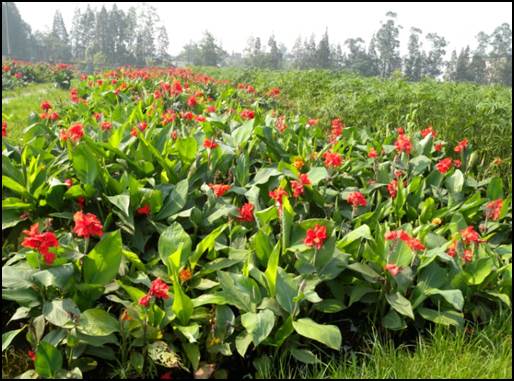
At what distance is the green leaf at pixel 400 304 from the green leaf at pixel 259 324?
Result: 0.71 metres

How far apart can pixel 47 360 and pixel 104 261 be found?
1.83ft

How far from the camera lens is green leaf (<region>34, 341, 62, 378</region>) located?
2137 mm

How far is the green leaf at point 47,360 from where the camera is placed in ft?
7.01

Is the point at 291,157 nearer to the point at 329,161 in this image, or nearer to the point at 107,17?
the point at 329,161

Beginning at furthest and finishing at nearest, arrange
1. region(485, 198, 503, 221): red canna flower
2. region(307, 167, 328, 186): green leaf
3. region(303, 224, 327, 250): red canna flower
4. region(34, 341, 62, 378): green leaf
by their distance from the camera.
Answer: region(307, 167, 328, 186): green leaf → region(485, 198, 503, 221): red canna flower → region(303, 224, 327, 250): red canna flower → region(34, 341, 62, 378): green leaf

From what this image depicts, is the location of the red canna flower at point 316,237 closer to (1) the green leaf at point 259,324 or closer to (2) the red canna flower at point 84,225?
(1) the green leaf at point 259,324

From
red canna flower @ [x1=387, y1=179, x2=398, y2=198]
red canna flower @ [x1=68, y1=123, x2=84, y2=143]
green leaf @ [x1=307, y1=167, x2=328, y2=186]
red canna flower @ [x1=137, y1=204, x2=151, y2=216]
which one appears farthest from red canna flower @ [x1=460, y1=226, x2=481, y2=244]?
red canna flower @ [x1=68, y1=123, x2=84, y2=143]

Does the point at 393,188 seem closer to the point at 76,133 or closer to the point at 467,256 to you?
the point at 467,256

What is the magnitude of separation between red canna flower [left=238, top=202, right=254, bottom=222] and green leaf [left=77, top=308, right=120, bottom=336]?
110 centimetres

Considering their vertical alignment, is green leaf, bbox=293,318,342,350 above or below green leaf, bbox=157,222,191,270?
below

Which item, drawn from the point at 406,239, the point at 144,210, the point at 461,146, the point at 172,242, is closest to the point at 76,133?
the point at 144,210

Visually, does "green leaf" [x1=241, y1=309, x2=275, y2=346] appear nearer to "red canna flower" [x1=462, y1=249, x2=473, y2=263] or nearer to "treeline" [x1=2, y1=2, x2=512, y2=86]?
"red canna flower" [x1=462, y1=249, x2=473, y2=263]

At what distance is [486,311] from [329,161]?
1.51 meters

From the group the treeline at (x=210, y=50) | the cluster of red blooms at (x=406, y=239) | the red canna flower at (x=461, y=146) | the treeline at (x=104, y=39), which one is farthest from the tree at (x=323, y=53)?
the cluster of red blooms at (x=406, y=239)
